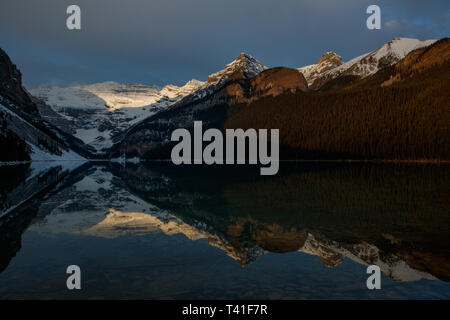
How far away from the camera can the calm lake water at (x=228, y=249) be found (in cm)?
1148

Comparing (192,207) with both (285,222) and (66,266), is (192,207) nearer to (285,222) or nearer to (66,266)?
(285,222)

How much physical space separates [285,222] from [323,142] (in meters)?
156

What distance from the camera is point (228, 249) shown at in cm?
1681

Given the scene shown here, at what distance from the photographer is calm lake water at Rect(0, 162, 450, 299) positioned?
37.7 feet

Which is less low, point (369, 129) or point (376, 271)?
point (369, 129)

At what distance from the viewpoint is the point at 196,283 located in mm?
11984

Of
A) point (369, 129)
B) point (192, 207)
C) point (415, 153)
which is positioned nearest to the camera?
point (192, 207)

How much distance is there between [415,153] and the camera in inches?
5689
